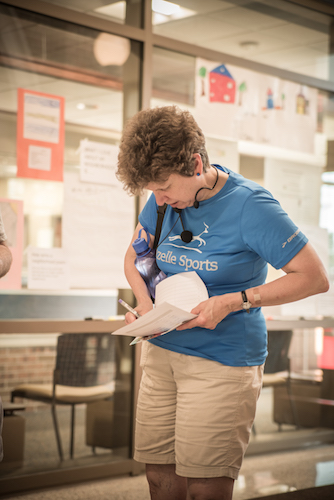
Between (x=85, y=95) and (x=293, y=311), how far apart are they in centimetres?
192

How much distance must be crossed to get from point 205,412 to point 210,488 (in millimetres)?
235

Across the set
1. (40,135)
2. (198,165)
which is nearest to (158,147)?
(198,165)

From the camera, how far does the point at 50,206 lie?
2926mm

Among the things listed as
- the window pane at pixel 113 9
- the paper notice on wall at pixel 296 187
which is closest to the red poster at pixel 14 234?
the window pane at pixel 113 9

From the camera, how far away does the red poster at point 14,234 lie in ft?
9.14

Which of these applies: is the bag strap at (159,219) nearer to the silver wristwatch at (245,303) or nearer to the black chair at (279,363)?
the silver wristwatch at (245,303)

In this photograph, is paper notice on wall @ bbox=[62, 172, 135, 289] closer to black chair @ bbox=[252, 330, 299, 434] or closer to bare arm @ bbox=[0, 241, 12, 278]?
bare arm @ bbox=[0, 241, 12, 278]

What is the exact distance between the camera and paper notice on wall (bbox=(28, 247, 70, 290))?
9.34 feet

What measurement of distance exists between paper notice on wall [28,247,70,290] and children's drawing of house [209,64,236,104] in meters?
1.35

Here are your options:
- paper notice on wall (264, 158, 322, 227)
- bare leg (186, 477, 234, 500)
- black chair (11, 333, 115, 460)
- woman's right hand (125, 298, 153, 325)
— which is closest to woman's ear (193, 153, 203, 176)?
woman's right hand (125, 298, 153, 325)

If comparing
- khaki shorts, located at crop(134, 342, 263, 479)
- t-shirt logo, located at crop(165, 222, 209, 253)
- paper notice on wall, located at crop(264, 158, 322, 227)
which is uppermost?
paper notice on wall, located at crop(264, 158, 322, 227)

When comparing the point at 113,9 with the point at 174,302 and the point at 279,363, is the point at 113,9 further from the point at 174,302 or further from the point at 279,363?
the point at 279,363

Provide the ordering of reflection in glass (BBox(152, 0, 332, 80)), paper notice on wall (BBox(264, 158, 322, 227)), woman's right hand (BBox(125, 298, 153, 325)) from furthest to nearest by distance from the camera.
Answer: paper notice on wall (BBox(264, 158, 322, 227))
reflection in glass (BBox(152, 0, 332, 80))
woman's right hand (BBox(125, 298, 153, 325))

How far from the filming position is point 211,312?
65.6 inches
